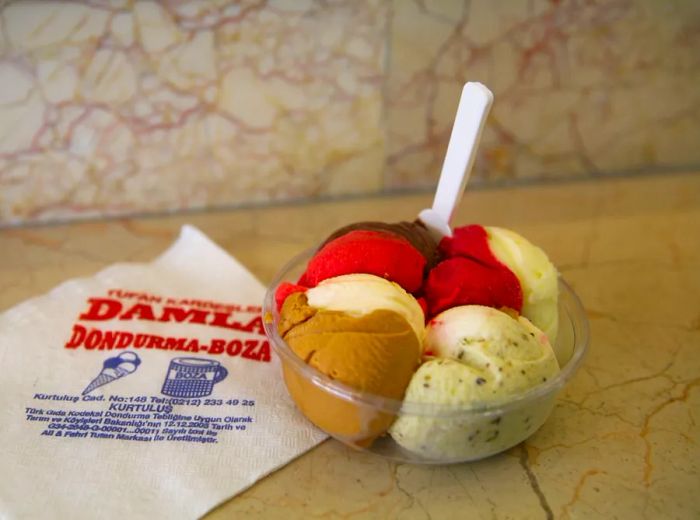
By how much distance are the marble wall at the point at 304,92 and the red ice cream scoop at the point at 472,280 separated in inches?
11.4

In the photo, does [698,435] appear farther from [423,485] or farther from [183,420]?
[183,420]

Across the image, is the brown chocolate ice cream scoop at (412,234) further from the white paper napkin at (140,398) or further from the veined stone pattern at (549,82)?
the veined stone pattern at (549,82)

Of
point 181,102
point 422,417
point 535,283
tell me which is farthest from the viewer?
point 181,102

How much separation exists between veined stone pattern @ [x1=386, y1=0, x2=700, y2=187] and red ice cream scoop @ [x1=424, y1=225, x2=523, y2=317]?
Result: 0.93ft

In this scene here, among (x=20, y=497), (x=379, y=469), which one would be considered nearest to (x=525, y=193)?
(x=379, y=469)

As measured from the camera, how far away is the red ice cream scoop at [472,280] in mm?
541

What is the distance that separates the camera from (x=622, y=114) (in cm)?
88

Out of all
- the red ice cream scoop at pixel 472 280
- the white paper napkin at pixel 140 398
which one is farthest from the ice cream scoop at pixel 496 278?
the white paper napkin at pixel 140 398

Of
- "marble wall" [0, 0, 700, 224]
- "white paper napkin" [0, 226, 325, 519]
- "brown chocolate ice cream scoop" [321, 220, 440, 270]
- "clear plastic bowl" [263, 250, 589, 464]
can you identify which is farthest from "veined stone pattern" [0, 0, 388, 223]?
"clear plastic bowl" [263, 250, 589, 464]

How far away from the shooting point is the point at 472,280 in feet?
1.80

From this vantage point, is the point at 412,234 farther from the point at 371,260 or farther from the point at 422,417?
the point at 422,417

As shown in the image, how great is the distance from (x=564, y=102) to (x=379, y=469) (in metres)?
0.55

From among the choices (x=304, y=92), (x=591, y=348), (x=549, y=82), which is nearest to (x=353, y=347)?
(x=591, y=348)

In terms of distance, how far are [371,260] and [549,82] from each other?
16.8 inches
